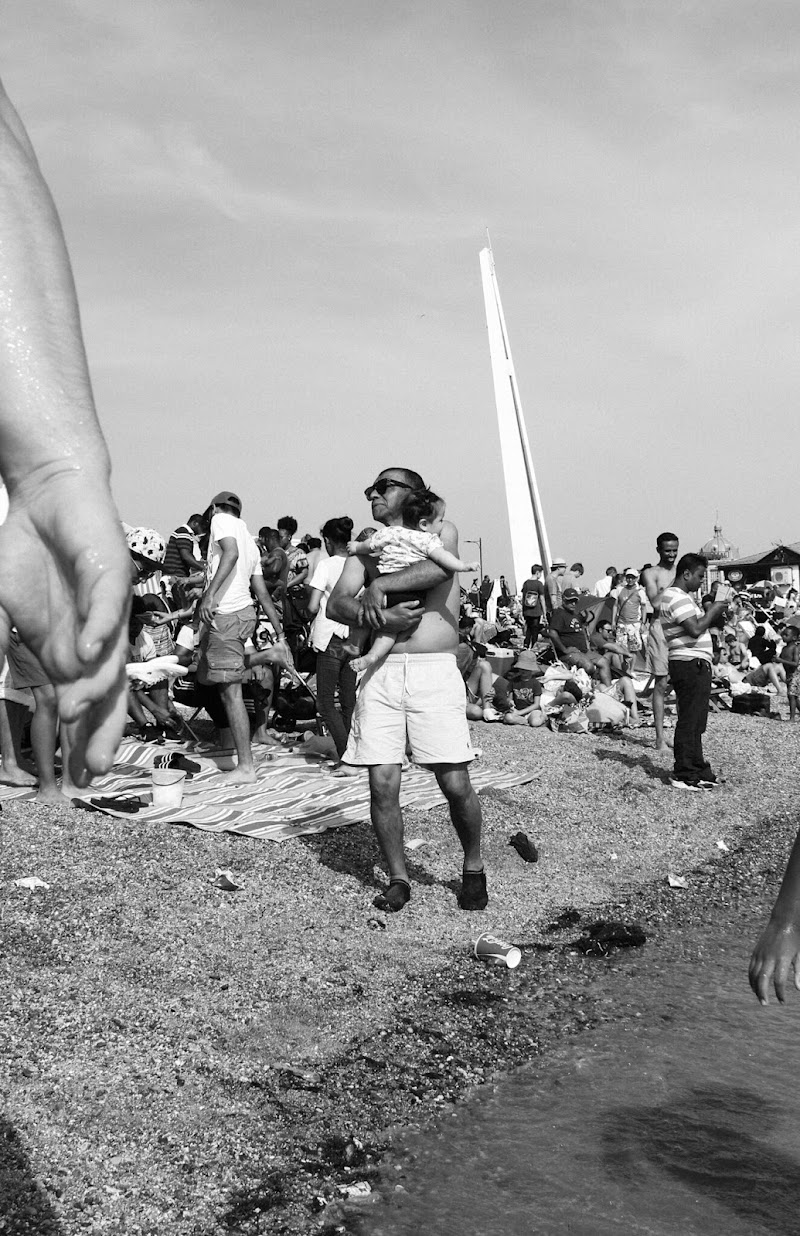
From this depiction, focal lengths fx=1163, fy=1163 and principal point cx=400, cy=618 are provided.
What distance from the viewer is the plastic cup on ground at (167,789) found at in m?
7.57

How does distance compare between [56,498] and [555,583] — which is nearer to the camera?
[56,498]

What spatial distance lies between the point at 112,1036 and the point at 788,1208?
2.28 m

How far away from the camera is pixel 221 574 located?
8.48 m

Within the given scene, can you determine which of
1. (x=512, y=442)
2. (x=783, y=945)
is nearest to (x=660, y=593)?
(x=783, y=945)

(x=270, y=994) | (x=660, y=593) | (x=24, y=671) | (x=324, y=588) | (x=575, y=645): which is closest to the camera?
(x=270, y=994)

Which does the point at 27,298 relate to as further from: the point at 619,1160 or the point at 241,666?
the point at 241,666

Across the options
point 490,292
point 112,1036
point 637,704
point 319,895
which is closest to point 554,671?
point 637,704

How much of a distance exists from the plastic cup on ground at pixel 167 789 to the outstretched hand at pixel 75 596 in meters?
6.56

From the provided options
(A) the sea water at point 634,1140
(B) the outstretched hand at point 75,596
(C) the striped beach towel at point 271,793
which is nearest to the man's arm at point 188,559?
(C) the striped beach towel at point 271,793

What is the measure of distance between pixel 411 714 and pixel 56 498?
495 cm

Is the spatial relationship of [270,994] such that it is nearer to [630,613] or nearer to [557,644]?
[557,644]

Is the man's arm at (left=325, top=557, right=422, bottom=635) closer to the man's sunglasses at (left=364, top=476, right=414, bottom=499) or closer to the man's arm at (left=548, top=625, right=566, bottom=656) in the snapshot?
the man's sunglasses at (left=364, top=476, right=414, bottom=499)

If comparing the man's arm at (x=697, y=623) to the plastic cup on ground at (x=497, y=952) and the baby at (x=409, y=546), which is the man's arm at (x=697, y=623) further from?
the plastic cup on ground at (x=497, y=952)

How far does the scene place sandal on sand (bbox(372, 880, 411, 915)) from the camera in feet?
19.6
